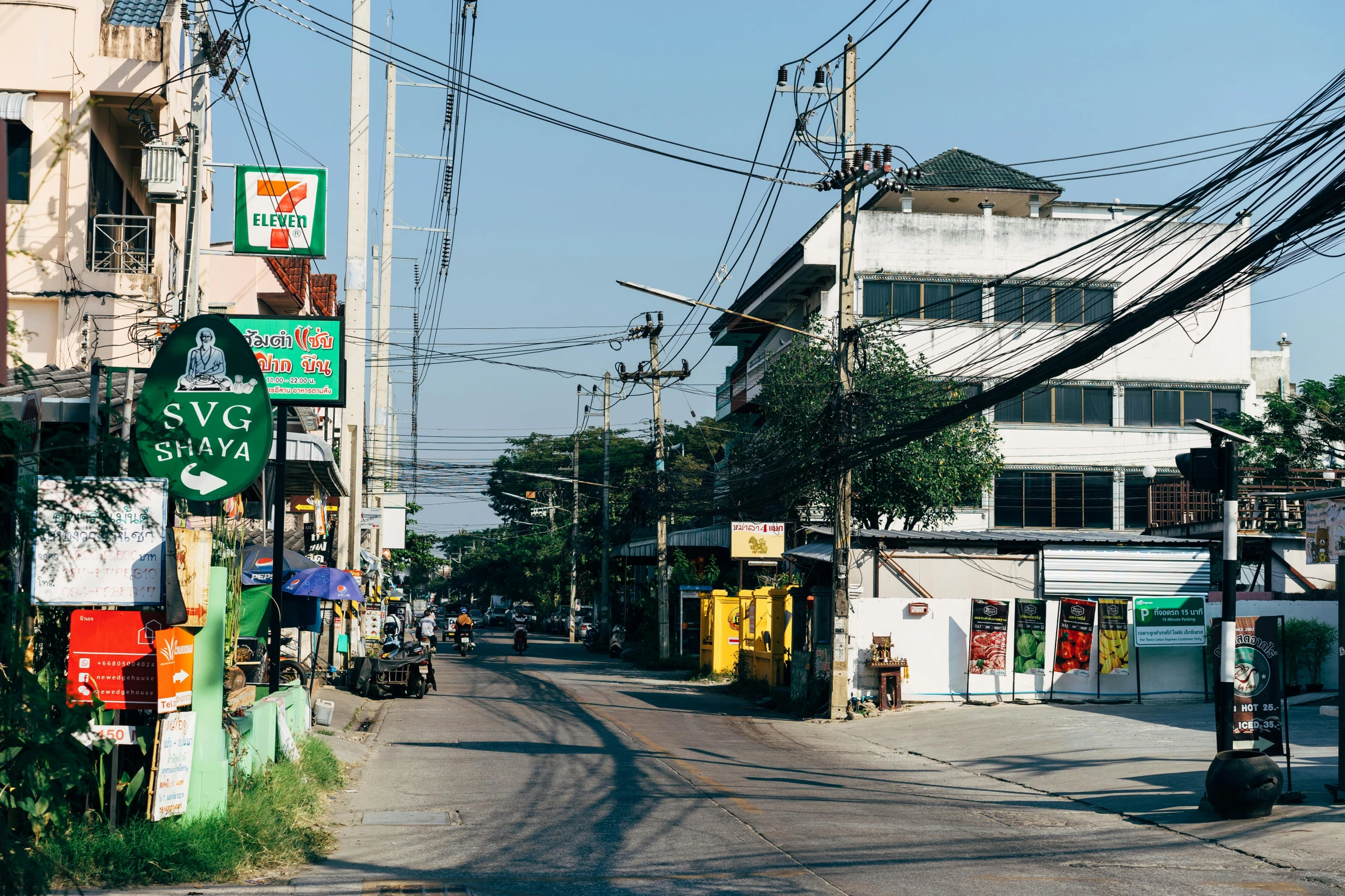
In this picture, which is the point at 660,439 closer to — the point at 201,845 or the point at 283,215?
the point at 283,215

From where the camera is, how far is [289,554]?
78.1ft

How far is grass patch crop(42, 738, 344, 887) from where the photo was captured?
835 cm

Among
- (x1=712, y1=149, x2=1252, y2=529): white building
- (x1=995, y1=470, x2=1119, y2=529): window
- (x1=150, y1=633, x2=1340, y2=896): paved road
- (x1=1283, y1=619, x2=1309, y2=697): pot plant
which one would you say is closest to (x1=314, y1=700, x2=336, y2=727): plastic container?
(x1=150, y1=633, x2=1340, y2=896): paved road

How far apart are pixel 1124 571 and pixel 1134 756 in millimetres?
9936

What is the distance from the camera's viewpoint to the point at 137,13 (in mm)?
19969

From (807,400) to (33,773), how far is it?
30886mm

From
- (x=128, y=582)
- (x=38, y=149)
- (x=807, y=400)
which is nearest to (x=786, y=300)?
(x=807, y=400)

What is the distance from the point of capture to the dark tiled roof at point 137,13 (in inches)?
773

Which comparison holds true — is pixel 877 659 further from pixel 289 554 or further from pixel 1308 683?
pixel 289 554

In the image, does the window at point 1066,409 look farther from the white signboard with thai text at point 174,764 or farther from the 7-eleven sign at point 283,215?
the white signboard with thai text at point 174,764

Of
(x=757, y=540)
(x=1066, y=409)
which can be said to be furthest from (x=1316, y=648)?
(x=1066, y=409)

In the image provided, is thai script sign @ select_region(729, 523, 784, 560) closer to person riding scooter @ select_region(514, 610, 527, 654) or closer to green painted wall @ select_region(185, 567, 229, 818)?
person riding scooter @ select_region(514, 610, 527, 654)

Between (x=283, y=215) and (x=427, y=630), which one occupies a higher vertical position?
(x=283, y=215)

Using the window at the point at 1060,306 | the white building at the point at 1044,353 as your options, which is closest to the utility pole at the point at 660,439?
the white building at the point at 1044,353
